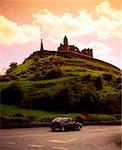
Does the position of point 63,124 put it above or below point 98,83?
below

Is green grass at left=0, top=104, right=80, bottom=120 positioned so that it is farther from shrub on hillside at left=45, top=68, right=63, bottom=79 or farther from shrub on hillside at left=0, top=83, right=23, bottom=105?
shrub on hillside at left=45, top=68, right=63, bottom=79

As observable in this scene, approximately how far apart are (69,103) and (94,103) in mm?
2749

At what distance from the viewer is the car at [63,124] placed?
22.8 m

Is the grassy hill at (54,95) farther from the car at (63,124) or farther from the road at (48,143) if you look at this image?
the road at (48,143)

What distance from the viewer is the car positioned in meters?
22.8

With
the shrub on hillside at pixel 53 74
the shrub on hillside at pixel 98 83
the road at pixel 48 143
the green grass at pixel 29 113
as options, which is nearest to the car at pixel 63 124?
the green grass at pixel 29 113

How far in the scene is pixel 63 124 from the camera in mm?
23203

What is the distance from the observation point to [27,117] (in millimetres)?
22641

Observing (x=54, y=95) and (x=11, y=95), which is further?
(x=54, y=95)

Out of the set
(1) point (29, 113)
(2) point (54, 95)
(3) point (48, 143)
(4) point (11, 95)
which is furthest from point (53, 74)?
(3) point (48, 143)

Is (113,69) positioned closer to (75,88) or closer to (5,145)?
(75,88)

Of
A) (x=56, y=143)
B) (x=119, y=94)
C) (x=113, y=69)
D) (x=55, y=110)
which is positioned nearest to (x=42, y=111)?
(x=55, y=110)

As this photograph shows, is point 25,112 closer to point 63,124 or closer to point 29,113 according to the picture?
point 29,113

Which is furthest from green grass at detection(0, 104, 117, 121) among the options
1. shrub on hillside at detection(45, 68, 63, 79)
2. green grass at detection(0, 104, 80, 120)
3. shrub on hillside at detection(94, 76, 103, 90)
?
shrub on hillside at detection(94, 76, 103, 90)
